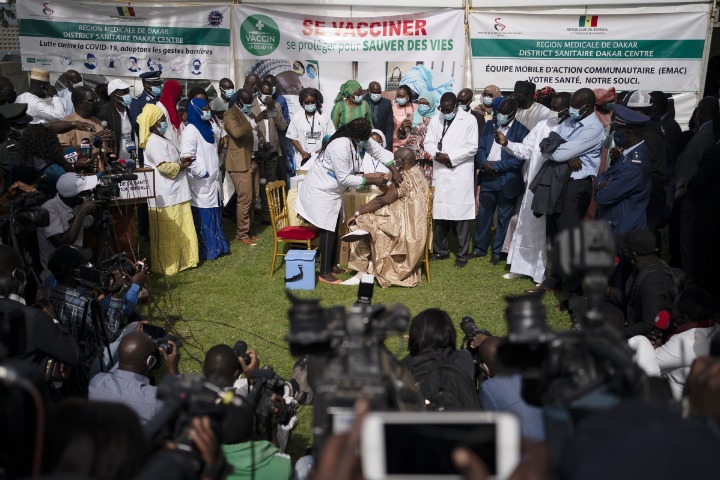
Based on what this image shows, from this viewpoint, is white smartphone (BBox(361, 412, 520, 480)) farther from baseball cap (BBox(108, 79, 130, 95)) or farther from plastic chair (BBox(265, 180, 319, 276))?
baseball cap (BBox(108, 79, 130, 95))

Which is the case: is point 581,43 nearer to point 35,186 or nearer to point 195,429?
point 35,186

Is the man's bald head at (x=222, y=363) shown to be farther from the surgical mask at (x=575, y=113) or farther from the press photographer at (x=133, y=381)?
the surgical mask at (x=575, y=113)

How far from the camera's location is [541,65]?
10461 millimetres

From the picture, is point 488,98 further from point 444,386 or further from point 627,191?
point 444,386

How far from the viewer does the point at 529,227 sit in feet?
23.7

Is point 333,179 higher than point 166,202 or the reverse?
higher

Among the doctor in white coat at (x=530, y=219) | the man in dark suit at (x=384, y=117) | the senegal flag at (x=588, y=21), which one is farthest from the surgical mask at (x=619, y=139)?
the senegal flag at (x=588, y=21)

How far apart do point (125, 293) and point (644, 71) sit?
8475mm

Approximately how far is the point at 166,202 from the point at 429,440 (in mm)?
6062

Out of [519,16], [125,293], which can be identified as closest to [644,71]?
[519,16]

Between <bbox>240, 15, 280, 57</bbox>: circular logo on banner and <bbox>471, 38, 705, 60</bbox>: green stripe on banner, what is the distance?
3.10 metres

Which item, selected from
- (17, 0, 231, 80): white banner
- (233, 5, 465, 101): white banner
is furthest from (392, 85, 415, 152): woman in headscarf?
(17, 0, 231, 80): white banner

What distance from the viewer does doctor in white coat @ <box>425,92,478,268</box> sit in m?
7.66

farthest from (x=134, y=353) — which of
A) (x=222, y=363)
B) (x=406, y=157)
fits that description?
(x=406, y=157)
